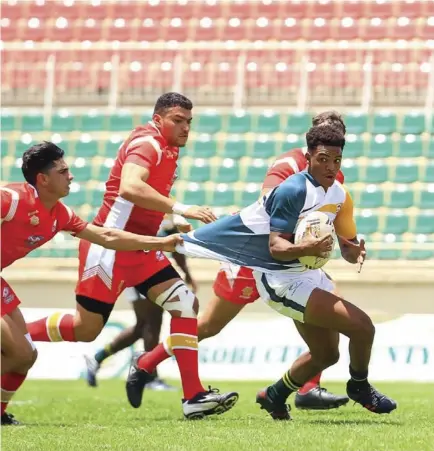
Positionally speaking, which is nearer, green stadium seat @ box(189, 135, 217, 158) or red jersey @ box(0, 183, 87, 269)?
red jersey @ box(0, 183, 87, 269)

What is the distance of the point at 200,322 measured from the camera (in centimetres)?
910

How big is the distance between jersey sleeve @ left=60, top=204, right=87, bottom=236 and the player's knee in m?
0.84

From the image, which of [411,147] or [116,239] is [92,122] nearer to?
[411,147]

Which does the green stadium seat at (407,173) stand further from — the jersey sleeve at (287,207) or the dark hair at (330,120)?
the jersey sleeve at (287,207)

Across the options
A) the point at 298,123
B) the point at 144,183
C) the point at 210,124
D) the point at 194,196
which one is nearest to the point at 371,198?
the point at 298,123

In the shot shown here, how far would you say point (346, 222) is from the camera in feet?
25.2

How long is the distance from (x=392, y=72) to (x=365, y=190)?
196 cm

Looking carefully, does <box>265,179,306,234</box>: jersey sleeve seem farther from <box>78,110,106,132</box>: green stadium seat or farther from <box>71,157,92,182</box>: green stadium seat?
<box>78,110,106,132</box>: green stadium seat

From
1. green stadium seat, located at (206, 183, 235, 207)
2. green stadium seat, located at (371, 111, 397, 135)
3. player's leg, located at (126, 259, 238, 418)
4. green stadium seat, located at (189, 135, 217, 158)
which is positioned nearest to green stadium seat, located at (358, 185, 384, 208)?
green stadium seat, located at (371, 111, 397, 135)

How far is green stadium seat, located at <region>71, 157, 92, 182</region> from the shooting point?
57.1 feet

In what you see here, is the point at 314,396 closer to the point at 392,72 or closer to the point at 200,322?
the point at 200,322

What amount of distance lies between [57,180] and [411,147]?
9799 millimetres


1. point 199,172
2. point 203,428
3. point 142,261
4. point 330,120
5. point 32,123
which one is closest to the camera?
point 203,428

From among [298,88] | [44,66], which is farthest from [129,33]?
[298,88]
